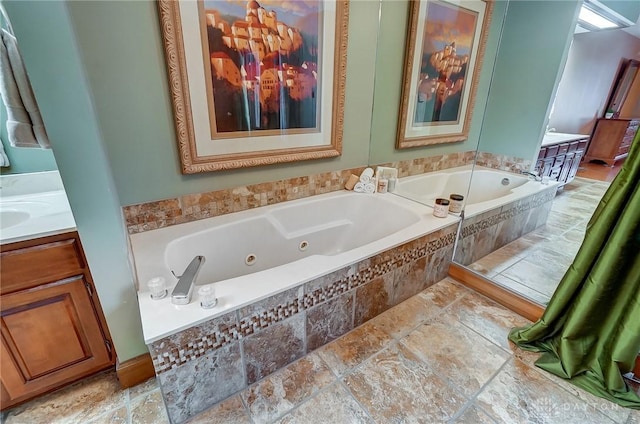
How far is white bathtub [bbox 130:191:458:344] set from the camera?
1.12m

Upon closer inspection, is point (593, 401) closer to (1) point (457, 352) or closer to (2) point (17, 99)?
(1) point (457, 352)

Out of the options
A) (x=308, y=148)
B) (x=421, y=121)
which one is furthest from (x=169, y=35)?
(x=421, y=121)

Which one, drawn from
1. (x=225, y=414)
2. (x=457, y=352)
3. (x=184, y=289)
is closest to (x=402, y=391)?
(x=457, y=352)

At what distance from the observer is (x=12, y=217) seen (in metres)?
1.23

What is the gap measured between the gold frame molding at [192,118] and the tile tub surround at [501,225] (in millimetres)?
1188

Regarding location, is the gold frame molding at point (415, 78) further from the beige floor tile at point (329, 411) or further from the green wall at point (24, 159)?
the green wall at point (24, 159)

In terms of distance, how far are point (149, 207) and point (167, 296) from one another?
625mm

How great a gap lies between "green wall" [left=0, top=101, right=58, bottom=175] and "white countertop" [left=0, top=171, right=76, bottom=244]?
3 cm

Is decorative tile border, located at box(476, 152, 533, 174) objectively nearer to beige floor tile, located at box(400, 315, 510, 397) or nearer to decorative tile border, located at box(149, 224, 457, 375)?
decorative tile border, located at box(149, 224, 457, 375)

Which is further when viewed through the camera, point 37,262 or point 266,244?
point 266,244

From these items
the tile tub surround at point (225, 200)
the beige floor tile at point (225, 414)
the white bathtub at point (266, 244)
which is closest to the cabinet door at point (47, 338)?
the white bathtub at point (266, 244)

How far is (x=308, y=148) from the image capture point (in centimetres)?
196

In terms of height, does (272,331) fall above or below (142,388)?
above

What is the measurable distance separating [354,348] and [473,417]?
0.59 m
